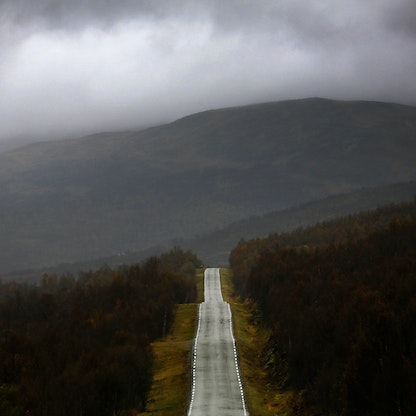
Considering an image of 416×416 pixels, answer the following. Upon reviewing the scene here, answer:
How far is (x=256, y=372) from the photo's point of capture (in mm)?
75000

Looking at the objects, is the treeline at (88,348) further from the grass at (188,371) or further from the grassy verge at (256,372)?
the grassy verge at (256,372)

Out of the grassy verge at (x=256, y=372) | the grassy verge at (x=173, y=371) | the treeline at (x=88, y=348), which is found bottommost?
the grassy verge at (x=256, y=372)

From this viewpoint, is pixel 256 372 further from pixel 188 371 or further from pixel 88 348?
pixel 88 348

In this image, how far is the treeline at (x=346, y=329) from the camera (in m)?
52.9

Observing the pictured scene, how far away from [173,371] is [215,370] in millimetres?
5522

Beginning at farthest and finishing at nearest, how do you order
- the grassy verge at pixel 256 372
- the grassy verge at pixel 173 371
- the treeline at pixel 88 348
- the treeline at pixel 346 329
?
the treeline at pixel 88 348 → the grassy verge at pixel 256 372 → the grassy verge at pixel 173 371 → the treeline at pixel 346 329

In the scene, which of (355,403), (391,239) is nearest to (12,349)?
(355,403)

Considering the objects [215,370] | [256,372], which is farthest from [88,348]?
[256,372]

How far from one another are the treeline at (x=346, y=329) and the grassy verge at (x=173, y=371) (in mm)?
10805

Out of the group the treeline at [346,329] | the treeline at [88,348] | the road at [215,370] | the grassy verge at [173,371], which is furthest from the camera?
the treeline at [88,348]

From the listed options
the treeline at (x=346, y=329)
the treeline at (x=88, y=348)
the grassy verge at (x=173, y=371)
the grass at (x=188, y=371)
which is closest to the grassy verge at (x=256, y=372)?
the grass at (x=188, y=371)

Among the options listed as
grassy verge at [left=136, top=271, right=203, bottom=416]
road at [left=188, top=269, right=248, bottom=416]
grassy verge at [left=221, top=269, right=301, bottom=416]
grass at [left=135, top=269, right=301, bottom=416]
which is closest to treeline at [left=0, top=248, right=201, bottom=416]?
grassy verge at [left=136, top=271, right=203, bottom=416]

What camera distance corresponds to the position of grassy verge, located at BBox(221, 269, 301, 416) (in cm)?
5999

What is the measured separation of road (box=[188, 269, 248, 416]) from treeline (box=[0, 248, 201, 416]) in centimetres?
589
